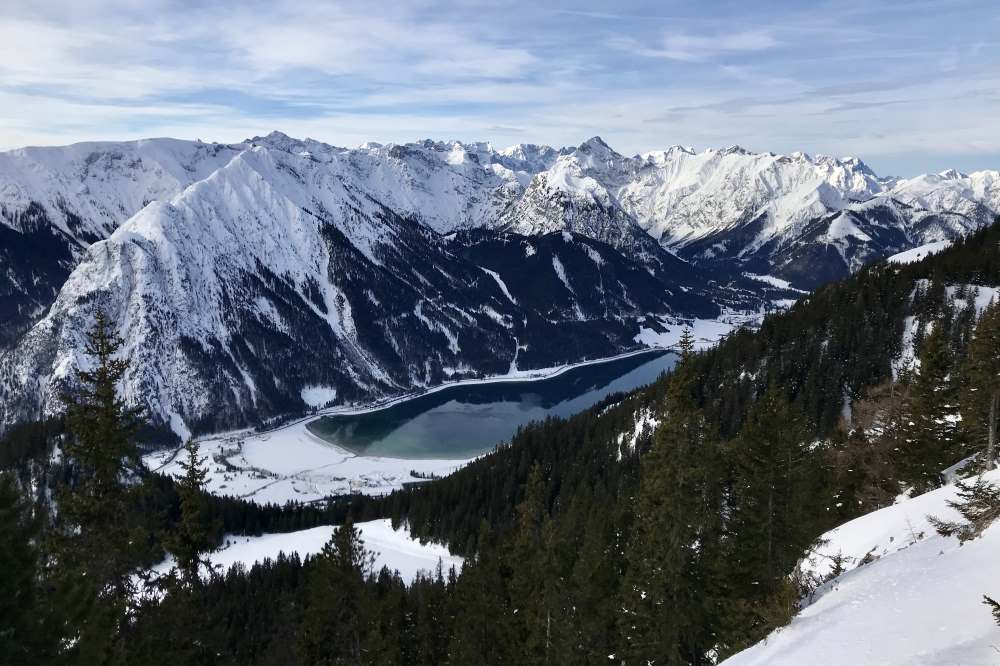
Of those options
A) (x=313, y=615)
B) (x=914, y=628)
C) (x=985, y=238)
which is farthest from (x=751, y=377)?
(x=914, y=628)

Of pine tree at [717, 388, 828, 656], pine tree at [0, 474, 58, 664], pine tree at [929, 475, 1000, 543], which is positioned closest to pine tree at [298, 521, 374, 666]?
pine tree at [717, 388, 828, 656]

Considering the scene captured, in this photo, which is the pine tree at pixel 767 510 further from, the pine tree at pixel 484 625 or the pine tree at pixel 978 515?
the pine tree at pixel 484 625

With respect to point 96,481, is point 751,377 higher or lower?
lower

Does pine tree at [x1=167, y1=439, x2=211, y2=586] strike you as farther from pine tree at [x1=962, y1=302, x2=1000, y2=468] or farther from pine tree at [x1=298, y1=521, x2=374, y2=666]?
pine tree at [x1=962, y1=302, x2=1000, y2=468]

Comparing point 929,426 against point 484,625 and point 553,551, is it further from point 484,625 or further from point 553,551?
point 484,625

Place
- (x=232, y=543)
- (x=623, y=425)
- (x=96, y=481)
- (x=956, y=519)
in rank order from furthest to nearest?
(x=623, y=425) < (x=232, y=543) < (x=956, y=519) < (x=96, y=481)

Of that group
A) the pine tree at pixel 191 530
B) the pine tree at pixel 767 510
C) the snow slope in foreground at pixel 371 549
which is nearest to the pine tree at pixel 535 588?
the pine tree at pixel 767 510

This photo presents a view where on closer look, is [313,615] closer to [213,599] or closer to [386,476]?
[213,599]
